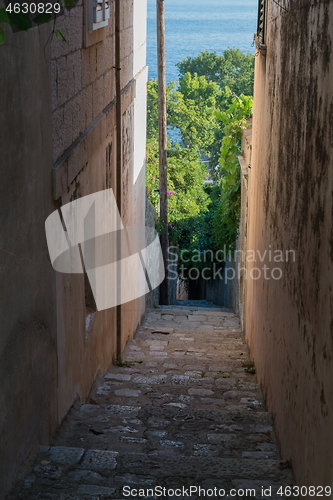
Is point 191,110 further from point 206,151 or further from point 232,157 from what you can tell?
point 232,157

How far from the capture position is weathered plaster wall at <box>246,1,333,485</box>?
248 cm


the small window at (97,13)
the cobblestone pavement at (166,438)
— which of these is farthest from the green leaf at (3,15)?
the small window at (97,13)

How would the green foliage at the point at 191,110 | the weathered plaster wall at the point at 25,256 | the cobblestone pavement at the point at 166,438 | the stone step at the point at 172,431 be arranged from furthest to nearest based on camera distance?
the green foliage at the point at 191,110 < the stone step at the point at 172,431 < the cobblestone pavement at the point at 166,438 < the weathered plaster wall at the point at 25,256

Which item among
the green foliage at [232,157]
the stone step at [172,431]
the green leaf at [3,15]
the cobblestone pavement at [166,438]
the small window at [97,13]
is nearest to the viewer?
the green leaf at [3,15]

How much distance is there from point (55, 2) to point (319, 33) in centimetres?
158

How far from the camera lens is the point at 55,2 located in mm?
3172

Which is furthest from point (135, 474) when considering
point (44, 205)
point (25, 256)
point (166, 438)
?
point (44, 205)

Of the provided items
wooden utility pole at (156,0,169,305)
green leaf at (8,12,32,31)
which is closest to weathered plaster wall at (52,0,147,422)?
green leaf at (8,12,32,31)

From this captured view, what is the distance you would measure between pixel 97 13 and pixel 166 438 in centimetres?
364

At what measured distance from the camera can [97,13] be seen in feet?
15.2

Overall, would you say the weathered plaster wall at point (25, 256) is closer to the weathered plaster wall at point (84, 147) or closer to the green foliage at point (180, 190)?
the weathered plaster wall at point (84, 147)

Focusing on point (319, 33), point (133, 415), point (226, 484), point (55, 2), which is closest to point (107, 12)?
point (55, 2)

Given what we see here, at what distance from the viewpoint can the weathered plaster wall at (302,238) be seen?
8.13ft

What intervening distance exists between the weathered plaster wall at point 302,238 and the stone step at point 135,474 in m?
0.26
